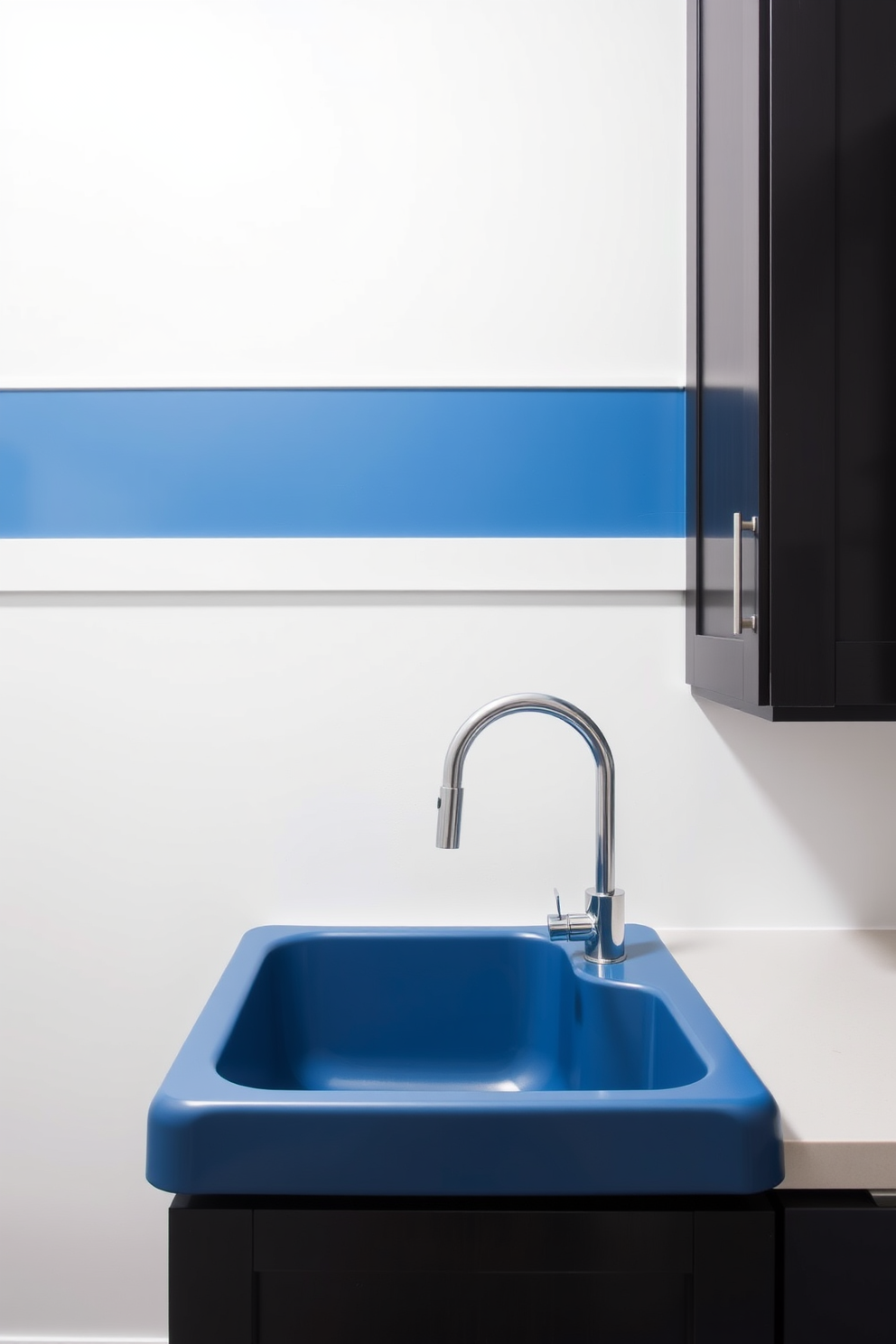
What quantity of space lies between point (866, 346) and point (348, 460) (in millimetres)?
634

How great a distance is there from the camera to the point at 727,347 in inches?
38.8

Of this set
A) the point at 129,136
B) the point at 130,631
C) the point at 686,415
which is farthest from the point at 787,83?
the point at 130,631

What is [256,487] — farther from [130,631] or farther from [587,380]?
[587,380]

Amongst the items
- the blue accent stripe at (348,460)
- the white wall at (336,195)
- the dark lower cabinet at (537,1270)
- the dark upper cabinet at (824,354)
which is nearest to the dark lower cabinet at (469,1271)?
the dark lower cabinet at (537,1270)

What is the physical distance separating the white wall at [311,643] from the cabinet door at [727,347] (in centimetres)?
8

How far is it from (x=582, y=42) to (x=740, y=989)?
1.23 metres

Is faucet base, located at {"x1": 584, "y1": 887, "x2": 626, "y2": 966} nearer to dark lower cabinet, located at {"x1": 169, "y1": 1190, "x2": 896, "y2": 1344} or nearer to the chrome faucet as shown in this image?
the chrome faucet

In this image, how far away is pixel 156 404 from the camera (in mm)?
1174

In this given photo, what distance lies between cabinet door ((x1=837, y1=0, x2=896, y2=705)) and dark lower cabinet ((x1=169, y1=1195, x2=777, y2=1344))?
499mm

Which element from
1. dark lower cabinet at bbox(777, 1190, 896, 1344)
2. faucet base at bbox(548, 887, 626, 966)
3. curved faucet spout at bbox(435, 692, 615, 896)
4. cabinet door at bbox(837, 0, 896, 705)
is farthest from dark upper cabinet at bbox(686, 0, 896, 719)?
dark lower cabinet at bbox(777, 1190, 896, 1344)

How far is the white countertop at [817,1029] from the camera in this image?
26.3 inches

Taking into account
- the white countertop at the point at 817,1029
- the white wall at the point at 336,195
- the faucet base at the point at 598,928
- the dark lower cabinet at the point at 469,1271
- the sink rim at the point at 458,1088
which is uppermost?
the white wall at the point at 336,195

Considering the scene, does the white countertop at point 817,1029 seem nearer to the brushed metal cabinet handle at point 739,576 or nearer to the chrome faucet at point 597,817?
the chrome faucet at point 597,817

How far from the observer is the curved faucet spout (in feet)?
3.08
